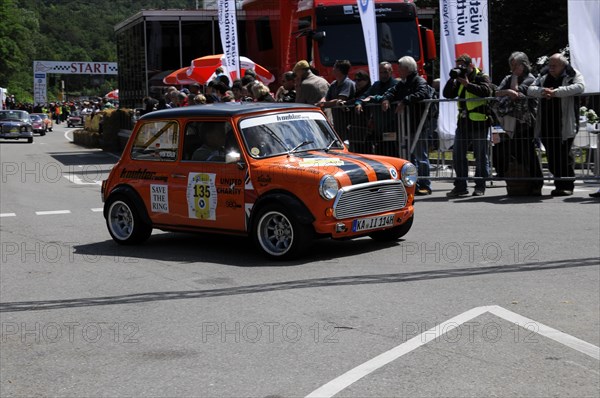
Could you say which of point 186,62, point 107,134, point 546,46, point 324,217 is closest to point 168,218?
point 324,217

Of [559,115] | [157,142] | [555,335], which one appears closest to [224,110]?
[157,142]

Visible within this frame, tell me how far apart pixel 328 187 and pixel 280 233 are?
0.76m

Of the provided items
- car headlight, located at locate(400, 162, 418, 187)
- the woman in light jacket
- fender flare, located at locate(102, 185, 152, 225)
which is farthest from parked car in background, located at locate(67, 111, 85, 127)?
car headlight, located at locate(400, 162, 418, 187)

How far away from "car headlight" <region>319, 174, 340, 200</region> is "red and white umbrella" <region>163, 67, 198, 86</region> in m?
15.5

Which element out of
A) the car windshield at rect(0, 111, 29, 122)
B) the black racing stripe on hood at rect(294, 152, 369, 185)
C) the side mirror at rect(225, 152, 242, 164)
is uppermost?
the car windshield at rect(0, 111, 29, 122)

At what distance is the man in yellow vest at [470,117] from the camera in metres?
15.1

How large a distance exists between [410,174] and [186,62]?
16.9 metres

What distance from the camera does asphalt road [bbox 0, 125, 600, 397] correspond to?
6109 millimetres

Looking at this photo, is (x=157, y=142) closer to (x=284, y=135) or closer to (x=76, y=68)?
(x=284, y=135)

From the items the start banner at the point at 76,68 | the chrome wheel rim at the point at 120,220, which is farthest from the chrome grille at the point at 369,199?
the start banner at the point at 76,68

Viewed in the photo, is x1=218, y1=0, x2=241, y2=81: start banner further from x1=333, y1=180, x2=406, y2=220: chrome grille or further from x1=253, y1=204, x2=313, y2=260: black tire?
x1=253, y1=204, x2=313, y2=260: black tire

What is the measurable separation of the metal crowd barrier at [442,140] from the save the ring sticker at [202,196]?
18.0 feet

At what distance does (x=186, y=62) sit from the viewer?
26.9 m

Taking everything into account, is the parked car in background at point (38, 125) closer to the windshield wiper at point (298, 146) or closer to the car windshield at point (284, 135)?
the car windshield at point (284, 135)
